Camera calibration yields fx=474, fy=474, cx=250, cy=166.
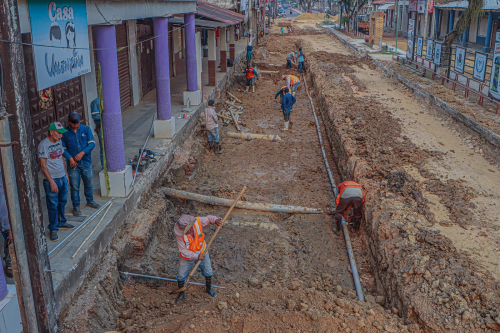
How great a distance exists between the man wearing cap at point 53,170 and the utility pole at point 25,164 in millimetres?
1749

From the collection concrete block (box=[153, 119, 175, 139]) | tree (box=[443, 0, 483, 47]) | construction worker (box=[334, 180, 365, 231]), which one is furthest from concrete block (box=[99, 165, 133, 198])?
tree (box=[443, 0, 483, 47])

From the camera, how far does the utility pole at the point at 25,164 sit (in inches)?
165

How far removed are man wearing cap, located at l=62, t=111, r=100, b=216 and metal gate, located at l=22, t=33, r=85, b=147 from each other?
1825mm

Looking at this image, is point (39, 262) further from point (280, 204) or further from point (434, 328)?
point (280, 204)

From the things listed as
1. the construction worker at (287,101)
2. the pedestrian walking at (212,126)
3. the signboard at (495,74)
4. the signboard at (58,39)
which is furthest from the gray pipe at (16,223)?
the signboard at (495,74)

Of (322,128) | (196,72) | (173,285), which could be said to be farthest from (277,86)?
(173,285)

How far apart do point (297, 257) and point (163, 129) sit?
195 inches

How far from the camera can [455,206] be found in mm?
8688

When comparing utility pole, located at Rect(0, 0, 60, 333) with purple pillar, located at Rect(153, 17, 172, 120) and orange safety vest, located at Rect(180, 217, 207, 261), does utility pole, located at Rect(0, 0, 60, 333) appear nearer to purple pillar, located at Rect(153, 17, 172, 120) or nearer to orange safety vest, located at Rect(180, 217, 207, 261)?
orange safety vest, located at Rect(180, 217, 207, 261)

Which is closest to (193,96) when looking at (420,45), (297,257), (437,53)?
(297,257)

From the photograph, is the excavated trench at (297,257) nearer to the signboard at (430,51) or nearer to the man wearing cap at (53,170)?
the man wearing cap at (53,170)

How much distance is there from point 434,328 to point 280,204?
17.6 ft

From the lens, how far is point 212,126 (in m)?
13.4

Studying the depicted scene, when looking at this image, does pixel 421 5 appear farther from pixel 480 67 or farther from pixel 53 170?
pixel 53 170
